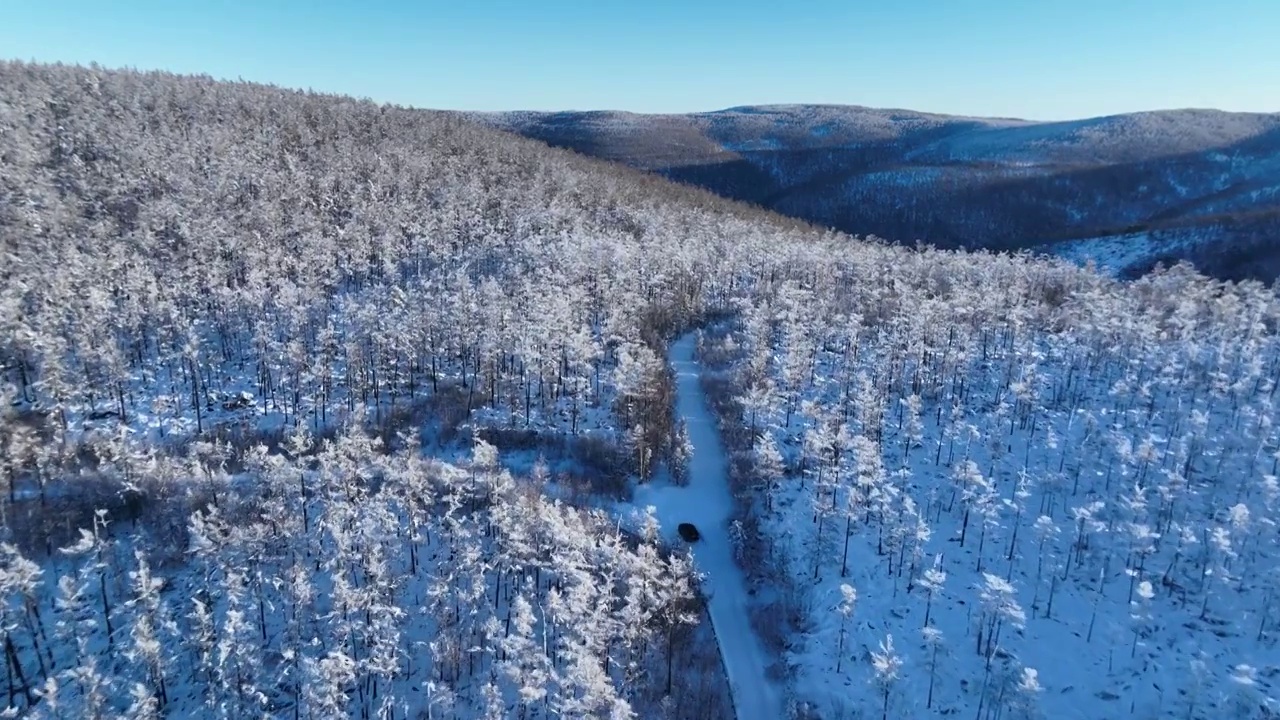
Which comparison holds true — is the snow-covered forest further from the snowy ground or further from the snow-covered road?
the snow-covered road

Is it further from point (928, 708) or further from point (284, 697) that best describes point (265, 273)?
point (928, 708)

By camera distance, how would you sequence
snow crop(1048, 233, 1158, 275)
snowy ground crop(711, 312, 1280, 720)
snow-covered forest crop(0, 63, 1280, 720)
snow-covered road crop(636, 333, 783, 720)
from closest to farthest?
snowy ground crop(711, 312, 1280, 720), snow-covered forest crop(0, 63, 1280, 720), snow-covered road crop(636, 333, 783, 720), snow crop(1048, 233, 1158, 275)

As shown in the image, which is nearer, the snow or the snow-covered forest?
the snow-covered forest

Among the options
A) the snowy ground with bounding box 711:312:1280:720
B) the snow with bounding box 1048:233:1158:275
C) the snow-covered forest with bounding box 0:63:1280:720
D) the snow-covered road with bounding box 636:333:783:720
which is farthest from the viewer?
the snow with bounding box 1048:233:1158:275

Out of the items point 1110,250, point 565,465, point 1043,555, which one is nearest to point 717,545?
point 565,465

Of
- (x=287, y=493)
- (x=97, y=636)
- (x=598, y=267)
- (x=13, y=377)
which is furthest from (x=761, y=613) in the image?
(x=13, y=377)

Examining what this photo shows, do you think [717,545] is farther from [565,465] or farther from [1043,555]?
[1043,555]

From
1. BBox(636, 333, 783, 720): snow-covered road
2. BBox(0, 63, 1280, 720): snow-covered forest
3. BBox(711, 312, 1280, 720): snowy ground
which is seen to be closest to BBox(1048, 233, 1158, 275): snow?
BBox(0, 63, 1280, 720): snow-covered forest
